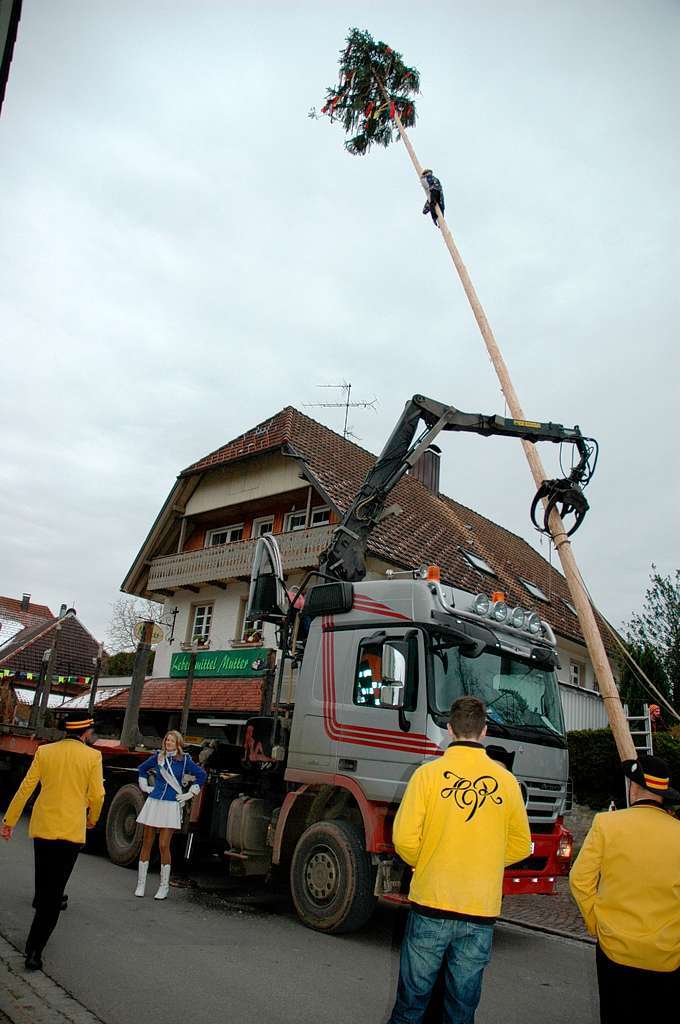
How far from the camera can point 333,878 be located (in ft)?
23.9

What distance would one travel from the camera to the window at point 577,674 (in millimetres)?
23422

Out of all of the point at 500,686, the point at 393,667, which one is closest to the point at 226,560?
the point at 500,686

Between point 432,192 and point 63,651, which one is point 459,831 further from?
point 63,651

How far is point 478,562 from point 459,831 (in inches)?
741

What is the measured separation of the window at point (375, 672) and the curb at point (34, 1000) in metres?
3.37

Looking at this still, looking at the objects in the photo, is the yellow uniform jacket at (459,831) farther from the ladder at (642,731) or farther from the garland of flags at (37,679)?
the garland of flags at (37,679)

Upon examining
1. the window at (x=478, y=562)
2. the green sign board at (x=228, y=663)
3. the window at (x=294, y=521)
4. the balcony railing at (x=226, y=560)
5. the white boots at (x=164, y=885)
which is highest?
the window at (x=294, y=521)

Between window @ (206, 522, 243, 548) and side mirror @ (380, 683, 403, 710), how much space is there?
16.8m

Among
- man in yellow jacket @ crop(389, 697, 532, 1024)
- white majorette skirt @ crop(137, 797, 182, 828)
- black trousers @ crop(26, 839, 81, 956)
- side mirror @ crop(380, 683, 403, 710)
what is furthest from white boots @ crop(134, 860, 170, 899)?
man in yellow jacket @ crop(389, 697, 532, 1024)

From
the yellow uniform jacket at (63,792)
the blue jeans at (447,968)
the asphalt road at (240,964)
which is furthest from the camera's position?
the yellow uniform jacket at (63,792)

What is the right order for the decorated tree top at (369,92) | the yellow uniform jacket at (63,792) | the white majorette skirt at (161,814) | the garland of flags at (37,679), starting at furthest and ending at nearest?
the garland of flags at (37,679) → the decorated tree top at (369,92) → the white majorette skirt at (161,814) → the yellow uniform jacket at (63,792)

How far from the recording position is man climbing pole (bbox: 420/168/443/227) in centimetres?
1066

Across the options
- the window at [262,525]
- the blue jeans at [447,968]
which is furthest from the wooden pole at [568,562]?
the window at [262,525]

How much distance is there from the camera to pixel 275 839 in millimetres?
8086
